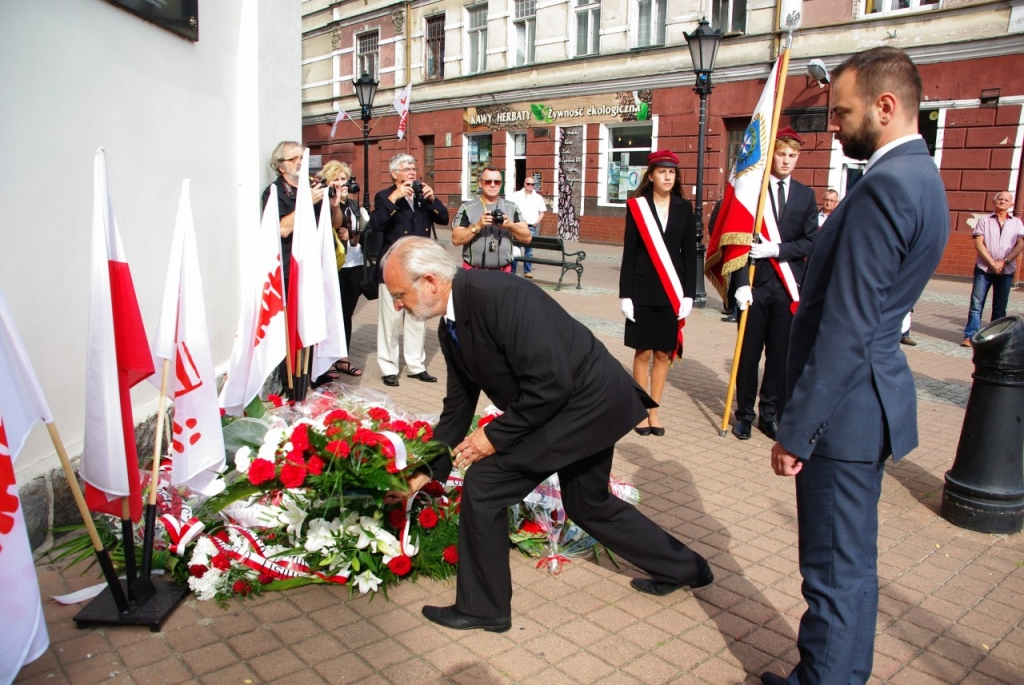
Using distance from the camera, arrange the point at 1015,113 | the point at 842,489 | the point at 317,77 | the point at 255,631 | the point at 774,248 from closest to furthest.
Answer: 1. the point at 842,489
2. the point at 255,631
3. the point at 774,248
4. the point at 1015,113
5. the point at 317,77

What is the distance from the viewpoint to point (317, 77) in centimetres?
3578

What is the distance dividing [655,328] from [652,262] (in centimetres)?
48

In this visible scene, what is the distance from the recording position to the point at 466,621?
3373mm

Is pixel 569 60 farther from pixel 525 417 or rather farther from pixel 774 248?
pixel 525 417

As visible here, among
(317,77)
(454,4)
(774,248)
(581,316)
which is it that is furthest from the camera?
(317,77)

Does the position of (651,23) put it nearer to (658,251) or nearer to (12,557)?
(658,251)

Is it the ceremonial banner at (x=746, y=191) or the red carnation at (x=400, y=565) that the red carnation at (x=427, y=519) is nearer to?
the red carnation at (x=400, y=565)

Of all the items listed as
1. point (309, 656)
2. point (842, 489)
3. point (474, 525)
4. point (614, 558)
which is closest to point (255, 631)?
point (309, 656)

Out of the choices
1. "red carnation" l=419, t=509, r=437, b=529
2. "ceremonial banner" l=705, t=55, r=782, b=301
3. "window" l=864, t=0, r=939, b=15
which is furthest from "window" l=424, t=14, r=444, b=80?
"red carnation" l=419, t=509, r=437, b=529

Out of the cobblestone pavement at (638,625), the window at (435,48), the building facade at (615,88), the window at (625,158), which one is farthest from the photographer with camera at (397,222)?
the window at (435,48)

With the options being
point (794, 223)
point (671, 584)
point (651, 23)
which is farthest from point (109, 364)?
point (651, 23)

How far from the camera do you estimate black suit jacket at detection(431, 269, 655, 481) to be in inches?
119

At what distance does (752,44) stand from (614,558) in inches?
723

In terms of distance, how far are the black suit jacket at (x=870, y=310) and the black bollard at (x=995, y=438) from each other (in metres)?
2.29
